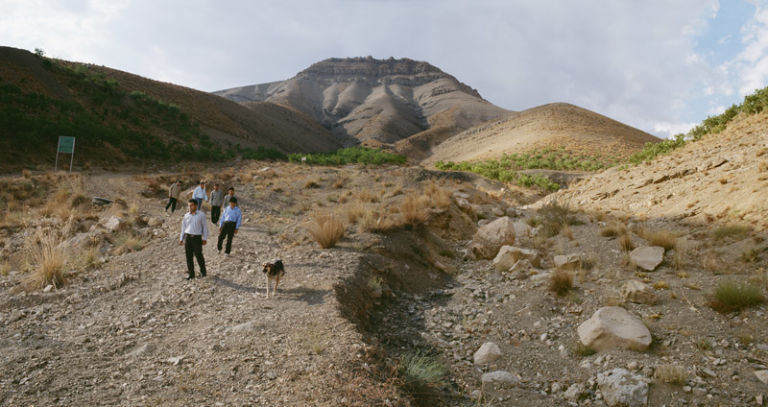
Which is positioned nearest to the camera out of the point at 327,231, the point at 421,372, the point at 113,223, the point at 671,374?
the point at 671,374

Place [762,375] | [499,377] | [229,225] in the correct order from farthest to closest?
[229,225], [499,377], [762,375]

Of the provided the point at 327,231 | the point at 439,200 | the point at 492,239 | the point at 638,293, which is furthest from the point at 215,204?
the point at 638,293

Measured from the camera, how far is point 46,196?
15984 mm

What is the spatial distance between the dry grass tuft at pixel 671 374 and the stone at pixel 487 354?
181 cm

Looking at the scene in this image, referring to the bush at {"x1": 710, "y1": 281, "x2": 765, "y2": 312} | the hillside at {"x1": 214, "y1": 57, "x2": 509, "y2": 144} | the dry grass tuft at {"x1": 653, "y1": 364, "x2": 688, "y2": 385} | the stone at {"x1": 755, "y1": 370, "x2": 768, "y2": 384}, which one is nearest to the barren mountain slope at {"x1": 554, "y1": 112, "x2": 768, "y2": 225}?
the bush at {"x1": 710, "y1": 281, "x2": 765, "y2": 312}

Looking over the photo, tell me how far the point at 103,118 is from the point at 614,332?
131 ft

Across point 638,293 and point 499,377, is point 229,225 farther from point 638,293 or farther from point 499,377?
point 638,293

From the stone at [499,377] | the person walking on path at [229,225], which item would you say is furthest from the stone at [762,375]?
the person walking on path at [229,225]

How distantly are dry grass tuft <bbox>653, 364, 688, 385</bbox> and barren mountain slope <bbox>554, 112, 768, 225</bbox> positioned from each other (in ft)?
14.3

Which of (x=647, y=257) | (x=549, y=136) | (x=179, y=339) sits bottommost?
(x=179, y=339)

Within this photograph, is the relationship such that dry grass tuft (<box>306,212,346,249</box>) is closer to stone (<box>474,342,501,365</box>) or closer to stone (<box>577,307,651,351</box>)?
stone (<box>474,342,501,365</box>)

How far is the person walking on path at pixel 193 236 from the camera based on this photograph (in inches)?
296

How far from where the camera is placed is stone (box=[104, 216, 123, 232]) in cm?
1095

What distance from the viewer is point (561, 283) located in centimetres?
700
